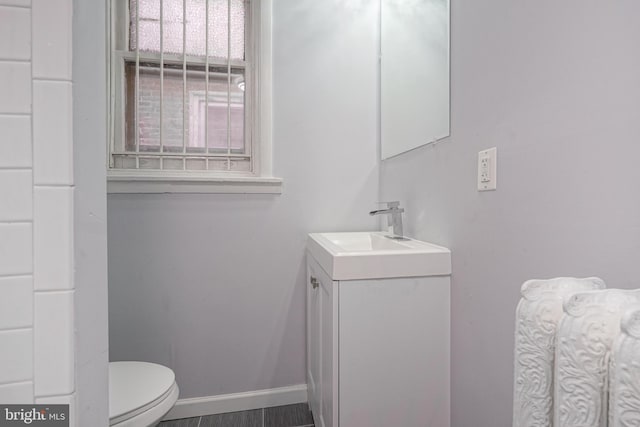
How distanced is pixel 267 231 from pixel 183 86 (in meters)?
0.87

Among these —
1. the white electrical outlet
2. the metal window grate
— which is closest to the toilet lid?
the metal window grate

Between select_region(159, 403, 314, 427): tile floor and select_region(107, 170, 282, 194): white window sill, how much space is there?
1132mm

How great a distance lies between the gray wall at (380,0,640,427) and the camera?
601mm

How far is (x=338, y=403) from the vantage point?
1.04 m

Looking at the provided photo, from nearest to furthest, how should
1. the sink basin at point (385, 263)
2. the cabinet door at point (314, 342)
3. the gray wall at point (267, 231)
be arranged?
the sink basin at point (385, 263) < the cabinet door at point (314, 342) < the gray wall at point (267, 231)

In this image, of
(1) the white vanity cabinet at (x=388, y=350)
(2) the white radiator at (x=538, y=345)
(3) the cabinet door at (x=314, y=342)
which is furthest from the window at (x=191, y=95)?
(2) the white radiator at (x=538, y=345)

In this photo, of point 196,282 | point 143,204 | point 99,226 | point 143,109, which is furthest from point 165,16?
point 99,226

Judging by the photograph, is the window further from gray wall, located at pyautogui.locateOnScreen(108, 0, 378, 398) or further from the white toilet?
the white toilet

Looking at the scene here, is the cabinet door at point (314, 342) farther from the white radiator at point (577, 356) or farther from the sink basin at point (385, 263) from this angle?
the white radiator at point (577, 356)

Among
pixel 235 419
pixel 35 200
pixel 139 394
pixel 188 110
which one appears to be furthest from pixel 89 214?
pixel 235 419

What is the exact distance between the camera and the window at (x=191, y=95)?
159 cm

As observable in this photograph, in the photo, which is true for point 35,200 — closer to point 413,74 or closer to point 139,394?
point 139,394

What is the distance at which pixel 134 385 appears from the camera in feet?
3.54

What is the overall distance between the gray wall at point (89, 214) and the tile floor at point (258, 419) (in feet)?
3.64
